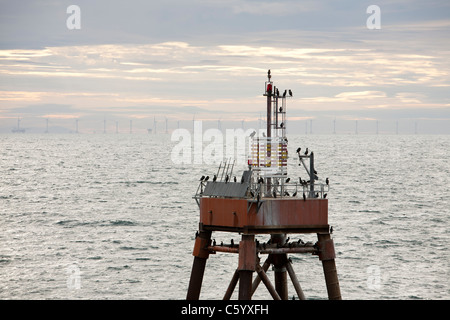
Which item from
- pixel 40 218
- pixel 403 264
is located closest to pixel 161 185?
pixel 40 218

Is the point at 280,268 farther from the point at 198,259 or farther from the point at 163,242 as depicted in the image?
the point at 163,242

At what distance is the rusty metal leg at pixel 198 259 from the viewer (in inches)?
1422

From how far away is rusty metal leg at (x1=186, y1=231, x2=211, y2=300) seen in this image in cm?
3612

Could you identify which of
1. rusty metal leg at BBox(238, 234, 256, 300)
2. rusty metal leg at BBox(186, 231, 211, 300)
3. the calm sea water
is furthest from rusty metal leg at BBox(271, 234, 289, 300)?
the calm sea water

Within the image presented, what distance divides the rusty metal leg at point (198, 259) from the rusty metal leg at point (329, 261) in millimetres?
5267

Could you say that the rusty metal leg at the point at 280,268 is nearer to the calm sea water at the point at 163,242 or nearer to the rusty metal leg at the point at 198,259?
the rusty metal leg at the point at 198,259

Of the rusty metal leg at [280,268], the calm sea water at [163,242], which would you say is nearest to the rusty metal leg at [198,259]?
the rusty metal leg at [280,268]

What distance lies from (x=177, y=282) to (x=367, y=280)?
16.1 m

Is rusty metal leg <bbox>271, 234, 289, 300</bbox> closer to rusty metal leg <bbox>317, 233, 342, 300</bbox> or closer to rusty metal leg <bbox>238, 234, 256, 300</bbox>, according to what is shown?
rusty metal leg <bbox>317, 233, 342, 300</bbox>

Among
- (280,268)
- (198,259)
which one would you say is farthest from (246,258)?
(280,268)

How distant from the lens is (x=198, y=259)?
36.7 metres
